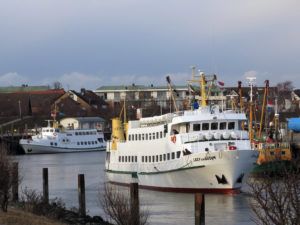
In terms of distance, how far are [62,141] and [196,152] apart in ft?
307

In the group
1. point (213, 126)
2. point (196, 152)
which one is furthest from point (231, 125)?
point (196, 152)

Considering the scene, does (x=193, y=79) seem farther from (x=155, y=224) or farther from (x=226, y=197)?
(x=155, y=224)

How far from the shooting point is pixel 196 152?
52.4 meters

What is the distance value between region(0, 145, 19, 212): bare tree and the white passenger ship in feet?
55.9

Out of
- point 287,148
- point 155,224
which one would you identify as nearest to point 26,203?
point 155,224

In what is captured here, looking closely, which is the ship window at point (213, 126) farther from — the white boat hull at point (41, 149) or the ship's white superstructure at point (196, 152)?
the white boat hull at point (41, 149)

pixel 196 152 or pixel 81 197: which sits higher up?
pixel 196 152

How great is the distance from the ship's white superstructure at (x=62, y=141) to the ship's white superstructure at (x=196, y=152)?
275ft

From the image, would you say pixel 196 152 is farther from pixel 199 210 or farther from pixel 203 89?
pixel 199 210

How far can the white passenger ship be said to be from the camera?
170 feet

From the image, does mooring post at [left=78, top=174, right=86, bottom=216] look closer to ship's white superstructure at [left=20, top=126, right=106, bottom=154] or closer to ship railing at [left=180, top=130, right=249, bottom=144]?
ship railing at [left=180, top=130, right=249, bottom=144]

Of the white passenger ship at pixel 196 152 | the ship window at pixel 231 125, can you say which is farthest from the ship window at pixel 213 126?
the ship window at pixel 231 125

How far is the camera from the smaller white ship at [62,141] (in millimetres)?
142375

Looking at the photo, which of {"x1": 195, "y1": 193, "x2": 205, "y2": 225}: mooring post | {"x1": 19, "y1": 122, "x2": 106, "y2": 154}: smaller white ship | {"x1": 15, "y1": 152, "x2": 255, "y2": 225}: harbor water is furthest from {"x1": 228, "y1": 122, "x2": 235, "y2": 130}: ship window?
{"x1": 19, "y1": 122, "x2": 106, "y2": 154}: smaller white ship
